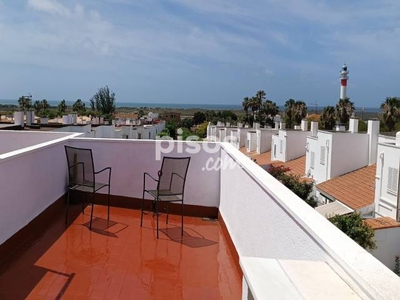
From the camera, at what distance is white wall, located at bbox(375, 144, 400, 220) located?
15.4m

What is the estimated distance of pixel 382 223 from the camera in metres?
14.6

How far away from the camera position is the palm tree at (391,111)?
39.5m

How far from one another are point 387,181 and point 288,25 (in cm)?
4712

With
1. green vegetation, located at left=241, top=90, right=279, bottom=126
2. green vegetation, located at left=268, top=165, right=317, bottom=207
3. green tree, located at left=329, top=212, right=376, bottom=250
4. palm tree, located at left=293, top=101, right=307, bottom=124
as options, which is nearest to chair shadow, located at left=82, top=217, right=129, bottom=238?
green tree, located at left=329, top=212, right=376, bottom=250

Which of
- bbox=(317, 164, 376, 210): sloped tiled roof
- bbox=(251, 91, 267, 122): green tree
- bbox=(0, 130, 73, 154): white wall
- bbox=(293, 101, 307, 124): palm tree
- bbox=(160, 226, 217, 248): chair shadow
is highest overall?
bbox=(251, 91, 267, 122): green tree

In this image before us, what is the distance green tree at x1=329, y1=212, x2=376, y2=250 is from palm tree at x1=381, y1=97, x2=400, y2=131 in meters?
30.3

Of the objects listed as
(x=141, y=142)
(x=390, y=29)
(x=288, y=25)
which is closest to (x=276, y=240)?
(x=141, y=142)

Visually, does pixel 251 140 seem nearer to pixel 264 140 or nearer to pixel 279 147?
pixel 264 140

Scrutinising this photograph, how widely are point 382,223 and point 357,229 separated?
266 centimetres

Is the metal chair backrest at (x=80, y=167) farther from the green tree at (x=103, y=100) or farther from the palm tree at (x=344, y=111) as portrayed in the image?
the green tree at (x=103, y=100)

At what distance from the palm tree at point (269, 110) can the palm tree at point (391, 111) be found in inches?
798

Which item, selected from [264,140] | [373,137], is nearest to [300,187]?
[373,137]

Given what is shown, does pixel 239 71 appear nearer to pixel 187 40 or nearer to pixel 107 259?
pixel 187 40

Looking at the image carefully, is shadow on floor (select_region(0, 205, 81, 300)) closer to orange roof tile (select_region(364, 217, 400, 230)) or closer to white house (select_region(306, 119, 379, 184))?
orange roof tile (select_region(364, 217, 400, 230))
